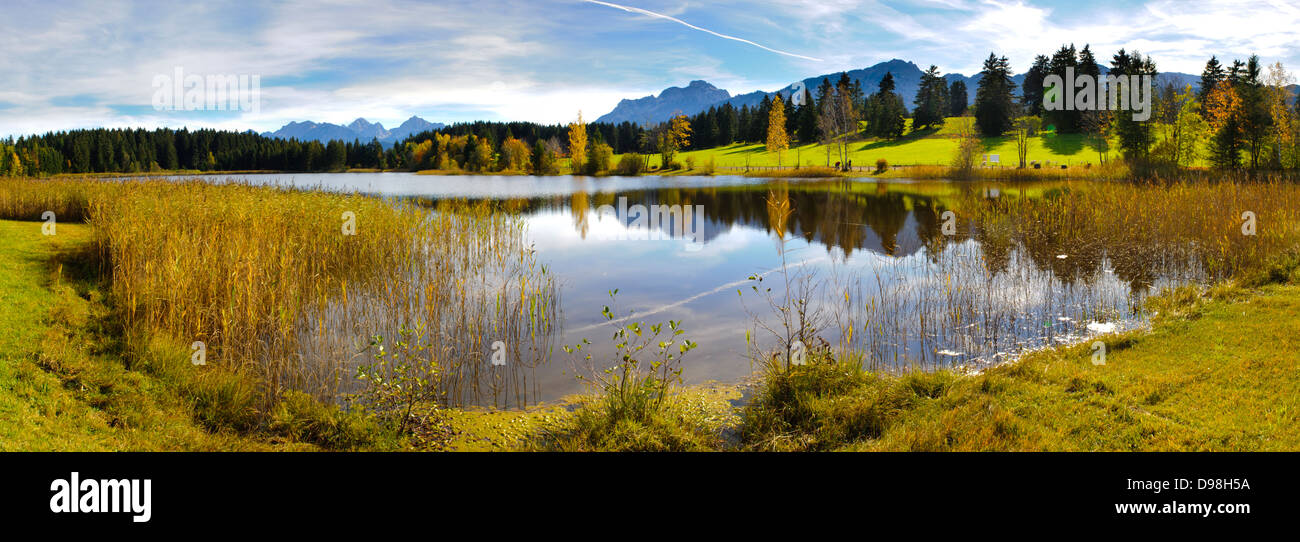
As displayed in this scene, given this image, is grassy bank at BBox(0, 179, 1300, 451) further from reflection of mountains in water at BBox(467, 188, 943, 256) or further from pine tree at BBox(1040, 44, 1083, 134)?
pine tree at BBox(1040, 44, 1083, 134)

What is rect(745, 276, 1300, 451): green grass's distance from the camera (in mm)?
4879

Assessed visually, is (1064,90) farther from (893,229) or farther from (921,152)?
(893,229)

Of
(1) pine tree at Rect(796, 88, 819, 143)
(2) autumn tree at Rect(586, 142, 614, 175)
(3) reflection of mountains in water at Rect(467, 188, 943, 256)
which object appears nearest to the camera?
(3) reflection of mountains in water at Rect(467, 188, 943, 256)

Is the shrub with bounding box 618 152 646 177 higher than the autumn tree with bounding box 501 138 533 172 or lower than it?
lower

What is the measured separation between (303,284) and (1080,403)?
11.5 m

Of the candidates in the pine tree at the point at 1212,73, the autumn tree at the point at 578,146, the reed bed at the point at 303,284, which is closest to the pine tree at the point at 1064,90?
the pine tree at the point at 1212,73

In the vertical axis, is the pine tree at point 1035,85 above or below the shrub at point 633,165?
above

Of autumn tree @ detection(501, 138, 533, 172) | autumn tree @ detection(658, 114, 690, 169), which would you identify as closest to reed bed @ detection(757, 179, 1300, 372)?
autumn tree @ detection(658, 114, 690, 169)

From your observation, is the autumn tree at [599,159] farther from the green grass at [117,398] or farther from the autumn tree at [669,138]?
the green grass at [117,398]

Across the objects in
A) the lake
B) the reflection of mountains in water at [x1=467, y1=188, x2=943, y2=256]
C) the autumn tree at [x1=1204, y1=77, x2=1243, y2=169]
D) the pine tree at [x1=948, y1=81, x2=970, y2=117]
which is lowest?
the lake

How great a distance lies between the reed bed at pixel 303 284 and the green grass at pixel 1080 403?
143 inches

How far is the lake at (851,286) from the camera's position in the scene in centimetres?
881

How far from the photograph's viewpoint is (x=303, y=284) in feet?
35.9

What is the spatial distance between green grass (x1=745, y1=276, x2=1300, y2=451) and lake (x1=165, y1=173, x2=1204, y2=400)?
111cm
